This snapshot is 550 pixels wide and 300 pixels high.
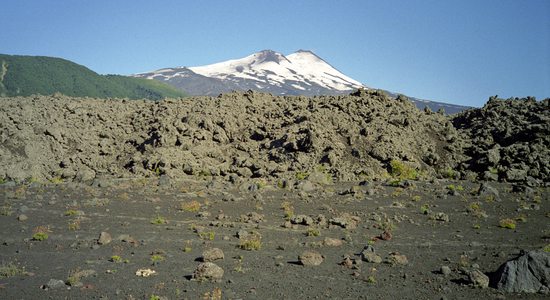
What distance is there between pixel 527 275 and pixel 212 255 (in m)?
7.98

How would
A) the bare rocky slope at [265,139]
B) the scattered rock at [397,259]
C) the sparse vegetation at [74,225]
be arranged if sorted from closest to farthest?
the scattered rock at [397,259] < the sparse vegetation at [74,225] < the bare rocky slope at [265,139]

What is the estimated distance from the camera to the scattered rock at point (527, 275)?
10.3 metres

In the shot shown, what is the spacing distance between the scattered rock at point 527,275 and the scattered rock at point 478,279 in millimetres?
230

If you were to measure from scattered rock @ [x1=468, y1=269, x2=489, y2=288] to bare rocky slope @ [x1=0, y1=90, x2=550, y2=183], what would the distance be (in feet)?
47.2

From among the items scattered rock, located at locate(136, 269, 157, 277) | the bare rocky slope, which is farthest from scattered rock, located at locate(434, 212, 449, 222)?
scattered rock, located at locate(136, 269, 157, 277)

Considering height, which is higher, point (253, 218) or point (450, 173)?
point (450, 173)

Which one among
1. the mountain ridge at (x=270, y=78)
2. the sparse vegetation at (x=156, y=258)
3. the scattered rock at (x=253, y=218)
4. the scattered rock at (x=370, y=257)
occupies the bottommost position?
the sparse vegetation at (x=156, y=258)

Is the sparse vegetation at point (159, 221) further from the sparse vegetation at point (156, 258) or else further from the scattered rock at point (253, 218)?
the sparse vegetation at point (156, 258)

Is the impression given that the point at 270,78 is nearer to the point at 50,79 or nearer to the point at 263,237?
the point at 50,79

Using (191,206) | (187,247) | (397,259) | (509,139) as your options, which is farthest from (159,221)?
(509,139)

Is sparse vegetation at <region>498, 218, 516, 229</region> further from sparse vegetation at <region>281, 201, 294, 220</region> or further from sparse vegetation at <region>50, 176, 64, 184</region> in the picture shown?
sparse vegetation at <region>50, 176, 64, 184</region>

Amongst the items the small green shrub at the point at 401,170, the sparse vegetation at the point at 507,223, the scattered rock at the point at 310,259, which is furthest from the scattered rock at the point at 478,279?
the small green shrub at the point at 401,170

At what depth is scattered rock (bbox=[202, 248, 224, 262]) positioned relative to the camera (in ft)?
41.0

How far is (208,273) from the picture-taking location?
36.0ft
